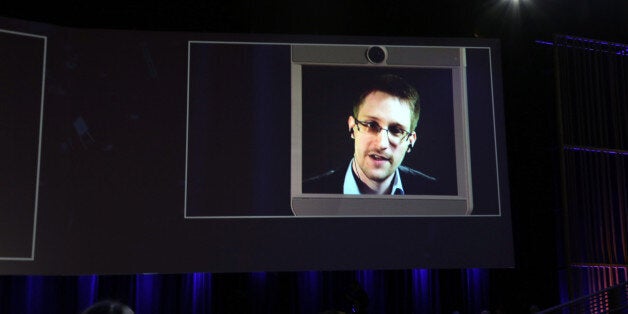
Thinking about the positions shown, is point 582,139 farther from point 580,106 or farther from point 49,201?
point 49,201

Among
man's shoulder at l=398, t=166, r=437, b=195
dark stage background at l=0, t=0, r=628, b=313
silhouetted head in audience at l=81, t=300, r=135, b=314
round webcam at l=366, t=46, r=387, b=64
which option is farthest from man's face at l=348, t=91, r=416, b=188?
silhouetted head in audience at l=81, t=300, r=135, b=314

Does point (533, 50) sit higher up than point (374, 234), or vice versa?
point (533, 50)

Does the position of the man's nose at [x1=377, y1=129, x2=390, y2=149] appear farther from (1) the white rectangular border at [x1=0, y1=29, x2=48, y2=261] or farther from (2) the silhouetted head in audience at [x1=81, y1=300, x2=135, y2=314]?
(2) the silhouetted head in audience at [x1=81, y1=300, x2=135, y2=314]

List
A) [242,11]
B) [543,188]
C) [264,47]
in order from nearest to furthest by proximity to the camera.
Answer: [264,47] < [242,11] < [543,188]

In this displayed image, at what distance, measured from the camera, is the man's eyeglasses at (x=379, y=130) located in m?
Answer: 7.34

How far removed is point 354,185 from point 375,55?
119 cm

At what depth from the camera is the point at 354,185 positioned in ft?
23.6

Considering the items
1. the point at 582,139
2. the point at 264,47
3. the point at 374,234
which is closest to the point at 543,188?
the point at 582,139

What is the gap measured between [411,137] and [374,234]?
A: 927mm

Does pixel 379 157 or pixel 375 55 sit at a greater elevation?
pixel 375 55

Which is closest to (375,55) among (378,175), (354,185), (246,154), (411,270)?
(378,175)

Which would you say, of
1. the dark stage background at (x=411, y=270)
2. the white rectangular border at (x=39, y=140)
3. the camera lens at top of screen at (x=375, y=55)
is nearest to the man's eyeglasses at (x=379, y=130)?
the camera lens at top of screen at (x=375, y=55)

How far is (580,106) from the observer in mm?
8492

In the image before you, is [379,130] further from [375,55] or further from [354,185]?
[375,55]
